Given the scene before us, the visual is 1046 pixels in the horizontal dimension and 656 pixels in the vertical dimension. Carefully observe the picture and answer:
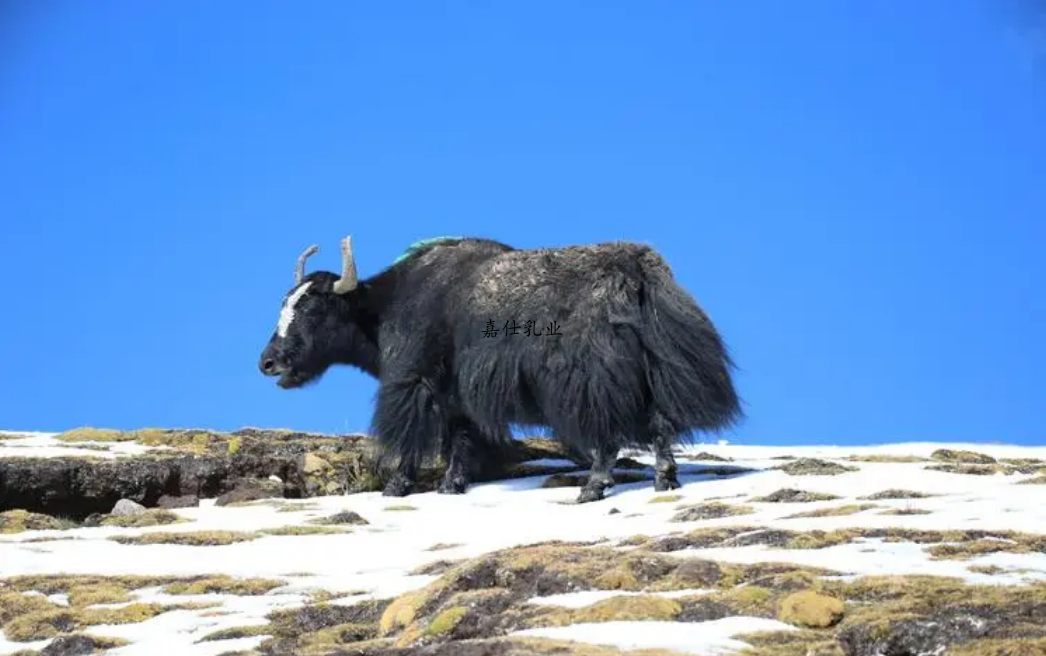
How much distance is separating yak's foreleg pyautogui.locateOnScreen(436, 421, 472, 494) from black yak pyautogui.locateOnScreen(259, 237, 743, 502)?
2cm

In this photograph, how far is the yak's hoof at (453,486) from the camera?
52.9 ft

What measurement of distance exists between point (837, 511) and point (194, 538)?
5936 mm

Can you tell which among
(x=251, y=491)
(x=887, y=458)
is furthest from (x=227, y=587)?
(x=887, y=458)

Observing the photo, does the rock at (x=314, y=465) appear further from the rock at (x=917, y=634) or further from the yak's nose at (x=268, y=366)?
the rock at (x=917, y=634)

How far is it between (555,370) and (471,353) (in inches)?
61.1

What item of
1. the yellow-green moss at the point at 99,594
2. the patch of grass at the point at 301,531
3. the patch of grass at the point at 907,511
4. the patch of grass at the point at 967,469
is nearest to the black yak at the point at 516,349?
the patch of grass at the point at 967,469

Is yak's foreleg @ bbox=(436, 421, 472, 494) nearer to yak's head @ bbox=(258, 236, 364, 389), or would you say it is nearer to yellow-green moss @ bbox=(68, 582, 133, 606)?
yak's head @ bbox=(258, 236, 364, 389)

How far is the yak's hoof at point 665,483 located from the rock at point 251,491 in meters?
4.94

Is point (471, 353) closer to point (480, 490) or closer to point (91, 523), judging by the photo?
point (480, 490)

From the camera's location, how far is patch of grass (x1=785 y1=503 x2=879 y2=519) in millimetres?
10461

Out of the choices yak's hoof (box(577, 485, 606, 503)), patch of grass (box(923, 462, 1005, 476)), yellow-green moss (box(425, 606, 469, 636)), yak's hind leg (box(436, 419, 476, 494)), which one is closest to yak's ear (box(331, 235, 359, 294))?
yak's hind leg (box(436, 419, 476, 494))

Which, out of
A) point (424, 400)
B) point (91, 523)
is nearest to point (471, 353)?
point (424, 400)

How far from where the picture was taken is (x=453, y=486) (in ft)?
53.0

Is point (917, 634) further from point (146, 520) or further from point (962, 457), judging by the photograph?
point (962, 457)
